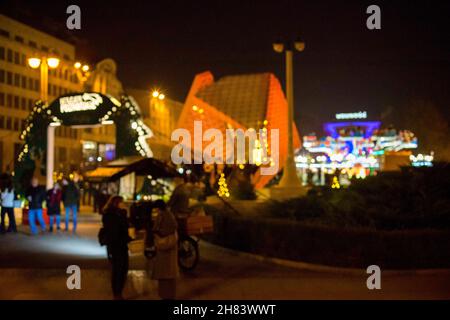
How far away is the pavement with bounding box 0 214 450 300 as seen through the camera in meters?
8.80

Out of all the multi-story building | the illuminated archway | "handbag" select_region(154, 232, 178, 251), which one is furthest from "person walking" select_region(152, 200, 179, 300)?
the multi-story building

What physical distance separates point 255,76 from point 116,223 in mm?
35371

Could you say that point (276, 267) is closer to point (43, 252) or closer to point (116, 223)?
point (116, 223)

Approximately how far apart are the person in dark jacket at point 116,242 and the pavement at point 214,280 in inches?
10.8

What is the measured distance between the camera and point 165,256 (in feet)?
27.8

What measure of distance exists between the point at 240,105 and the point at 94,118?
834 inches

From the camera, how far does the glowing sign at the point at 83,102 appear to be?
21.2m

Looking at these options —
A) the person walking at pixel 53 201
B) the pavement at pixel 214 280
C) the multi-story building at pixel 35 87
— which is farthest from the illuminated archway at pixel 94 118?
the multi-story building at pixel 35 87

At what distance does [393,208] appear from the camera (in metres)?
13.4

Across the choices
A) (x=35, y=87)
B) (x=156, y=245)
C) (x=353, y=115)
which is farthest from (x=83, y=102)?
(x=353, y=115)

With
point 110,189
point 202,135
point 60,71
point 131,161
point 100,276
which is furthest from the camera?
point 60,71

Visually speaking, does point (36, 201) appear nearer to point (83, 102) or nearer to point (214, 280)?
point (83, 102)

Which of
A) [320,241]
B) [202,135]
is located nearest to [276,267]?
[320,241]

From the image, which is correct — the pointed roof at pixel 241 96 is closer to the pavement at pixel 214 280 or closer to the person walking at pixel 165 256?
the pavement at pixel 214 280
